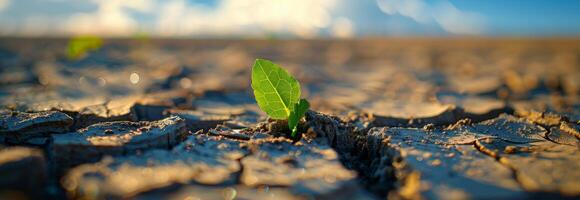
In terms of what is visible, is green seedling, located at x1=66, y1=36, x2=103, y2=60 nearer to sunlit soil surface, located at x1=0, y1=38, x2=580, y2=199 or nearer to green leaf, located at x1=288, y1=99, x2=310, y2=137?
sunlit soil surface, located at x1=0, y1=38, x2=580, y2=199

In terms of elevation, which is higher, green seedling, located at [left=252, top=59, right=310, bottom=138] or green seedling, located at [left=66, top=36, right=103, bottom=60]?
green seedling, located at [left=66, top=36, right=103, bottom=60]

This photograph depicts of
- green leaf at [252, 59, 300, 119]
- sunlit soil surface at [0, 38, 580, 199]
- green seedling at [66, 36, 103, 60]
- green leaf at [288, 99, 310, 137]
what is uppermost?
green seedling at [66, 36, 103, 60]

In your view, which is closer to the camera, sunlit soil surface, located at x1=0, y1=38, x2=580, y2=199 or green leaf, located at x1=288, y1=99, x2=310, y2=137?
sunlit soil surface, located at x1=0, y1=38, x2=580, y2=199

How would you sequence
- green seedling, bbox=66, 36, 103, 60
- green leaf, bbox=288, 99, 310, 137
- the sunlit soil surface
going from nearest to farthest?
the sunlit soil surface
green leaf, bbox=288, 99, 310, 137
green seedling, bbox=66, 36, 103, 60

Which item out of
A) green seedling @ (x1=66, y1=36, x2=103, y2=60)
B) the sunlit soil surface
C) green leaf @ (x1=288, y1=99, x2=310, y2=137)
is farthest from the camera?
green seedling @ (x1=66, y1=36, x2=103, y2=60)

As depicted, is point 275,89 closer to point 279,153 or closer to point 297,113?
point 297,113

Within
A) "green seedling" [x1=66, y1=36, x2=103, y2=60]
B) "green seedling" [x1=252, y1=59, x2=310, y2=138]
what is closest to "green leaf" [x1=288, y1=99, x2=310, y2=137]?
"green seedling" [x1=252, y1=59, x2=310, y2=138]

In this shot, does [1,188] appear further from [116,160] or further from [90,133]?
[90,133]

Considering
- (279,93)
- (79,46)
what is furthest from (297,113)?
(79,46)
